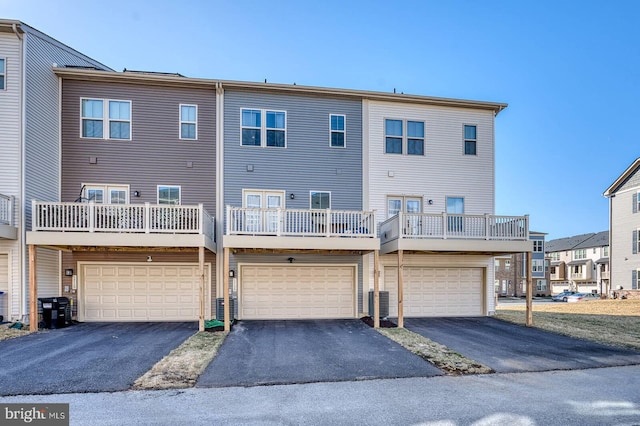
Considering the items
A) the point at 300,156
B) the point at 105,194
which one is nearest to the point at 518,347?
A: the point at 300,156

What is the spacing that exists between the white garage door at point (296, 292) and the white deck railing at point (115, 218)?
114 inches

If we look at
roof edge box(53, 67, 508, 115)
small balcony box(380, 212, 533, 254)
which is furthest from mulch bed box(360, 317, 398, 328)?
roof edge box(53, 67, 508, 115)

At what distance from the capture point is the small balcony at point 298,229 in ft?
32.6

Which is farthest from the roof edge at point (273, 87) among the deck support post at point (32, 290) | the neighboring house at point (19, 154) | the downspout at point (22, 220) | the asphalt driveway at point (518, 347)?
the asphalt driveway at point (518, 347)

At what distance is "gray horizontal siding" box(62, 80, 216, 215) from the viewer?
11492mm

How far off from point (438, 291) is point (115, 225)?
36.1 feet

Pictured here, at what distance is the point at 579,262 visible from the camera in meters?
44.9

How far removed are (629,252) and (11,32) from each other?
32.4 metres

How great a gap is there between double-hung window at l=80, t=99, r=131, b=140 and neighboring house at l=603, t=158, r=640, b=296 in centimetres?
2823

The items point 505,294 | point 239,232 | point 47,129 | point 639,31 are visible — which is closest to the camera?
point 239,232

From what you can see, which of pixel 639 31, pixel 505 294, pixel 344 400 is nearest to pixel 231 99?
pixel 344 400

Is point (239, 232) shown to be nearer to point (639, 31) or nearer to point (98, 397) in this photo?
point (98, 397)

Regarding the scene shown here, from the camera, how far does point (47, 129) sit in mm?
10938

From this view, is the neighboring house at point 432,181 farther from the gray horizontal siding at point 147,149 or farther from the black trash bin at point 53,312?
the black trash bin at point 53,312
